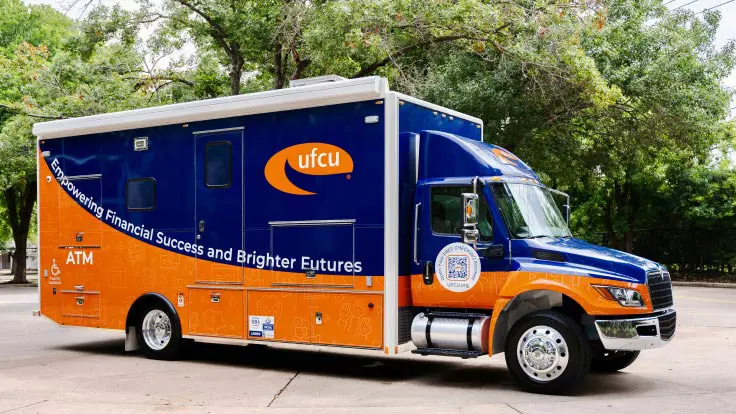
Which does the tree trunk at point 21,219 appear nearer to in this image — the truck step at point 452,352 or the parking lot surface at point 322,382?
the parking lot surface at point 322,382

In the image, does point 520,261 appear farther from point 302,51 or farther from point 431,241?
point 302,51

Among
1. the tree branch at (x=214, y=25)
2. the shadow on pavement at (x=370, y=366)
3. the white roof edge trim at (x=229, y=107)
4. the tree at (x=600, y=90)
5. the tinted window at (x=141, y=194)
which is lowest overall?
the shadow on pavement at (x=370, y=366)

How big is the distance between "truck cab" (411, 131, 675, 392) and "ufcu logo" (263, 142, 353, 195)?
0.97m

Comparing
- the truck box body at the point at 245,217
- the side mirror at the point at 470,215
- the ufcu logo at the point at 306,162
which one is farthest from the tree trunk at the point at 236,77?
the side mirror at the point at 470,215

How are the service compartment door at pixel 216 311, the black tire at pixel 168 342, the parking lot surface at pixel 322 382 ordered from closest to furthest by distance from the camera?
the parking lot surface at pixel 322 382 → the service compartment door at pixel 216 311 → the black tire at pixel 168 342

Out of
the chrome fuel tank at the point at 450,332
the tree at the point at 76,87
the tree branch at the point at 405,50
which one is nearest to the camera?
the chrome fuel tank at the point at 450,332

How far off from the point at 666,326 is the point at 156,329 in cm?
703

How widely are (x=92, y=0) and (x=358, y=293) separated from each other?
527 inches

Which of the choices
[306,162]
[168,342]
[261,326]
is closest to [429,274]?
[306,162]

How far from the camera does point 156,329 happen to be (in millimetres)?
12062

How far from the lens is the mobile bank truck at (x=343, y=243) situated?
9.05 meters

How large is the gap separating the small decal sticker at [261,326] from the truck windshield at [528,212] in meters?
3.38

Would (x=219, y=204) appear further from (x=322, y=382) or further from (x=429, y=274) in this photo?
(x=429, y=274)

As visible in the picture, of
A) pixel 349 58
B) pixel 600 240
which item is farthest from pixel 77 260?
pixel 600 240
